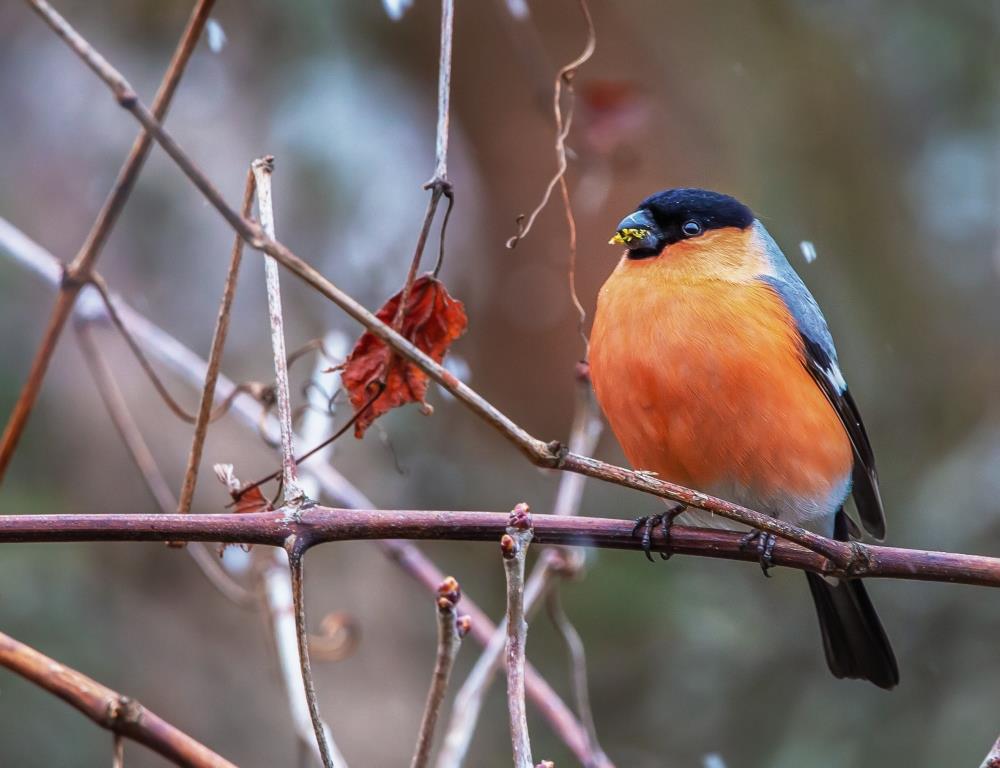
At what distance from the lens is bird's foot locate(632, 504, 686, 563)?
2.07 meters

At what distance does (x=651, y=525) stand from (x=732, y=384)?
0.51 m

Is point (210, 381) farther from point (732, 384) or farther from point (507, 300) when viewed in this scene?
point (507, 300)

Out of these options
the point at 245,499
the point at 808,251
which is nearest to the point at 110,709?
the point at 245,499

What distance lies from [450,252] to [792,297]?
222cm

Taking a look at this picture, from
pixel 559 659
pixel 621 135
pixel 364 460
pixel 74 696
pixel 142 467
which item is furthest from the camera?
pixel 364 460

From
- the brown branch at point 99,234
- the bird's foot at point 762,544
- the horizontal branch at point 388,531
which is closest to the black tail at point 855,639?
the bird's foot at point 762,544

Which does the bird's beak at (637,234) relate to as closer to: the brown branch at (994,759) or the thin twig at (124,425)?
the thin twig at (124,425)

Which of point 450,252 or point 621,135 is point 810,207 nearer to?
point 621,135

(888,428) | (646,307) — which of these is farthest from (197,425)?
(888,428)

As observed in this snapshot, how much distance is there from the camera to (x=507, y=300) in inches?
211

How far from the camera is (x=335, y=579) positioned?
472cm

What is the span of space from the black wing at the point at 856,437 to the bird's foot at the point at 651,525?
544 mm

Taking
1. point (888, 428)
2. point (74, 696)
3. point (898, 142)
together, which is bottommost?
point (74, 696)

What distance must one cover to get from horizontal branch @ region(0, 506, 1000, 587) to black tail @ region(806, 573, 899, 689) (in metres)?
1.28
